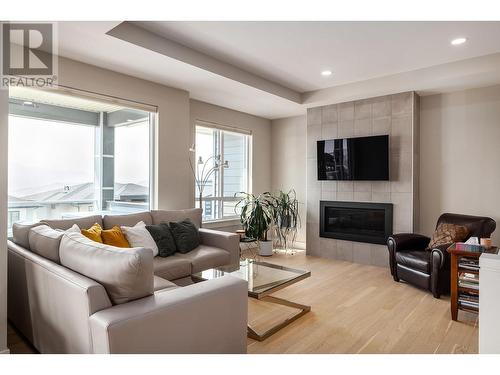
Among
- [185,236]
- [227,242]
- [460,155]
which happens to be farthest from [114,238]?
[460,155]

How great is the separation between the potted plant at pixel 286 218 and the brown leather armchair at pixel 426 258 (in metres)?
2.07

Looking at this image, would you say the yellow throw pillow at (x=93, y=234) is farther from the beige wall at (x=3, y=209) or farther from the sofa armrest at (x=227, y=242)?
the sofa armrest at (x=227, y=242)

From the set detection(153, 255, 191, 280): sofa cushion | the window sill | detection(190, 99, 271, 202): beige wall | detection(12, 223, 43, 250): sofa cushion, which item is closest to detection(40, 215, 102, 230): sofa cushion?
detection(12, 223, 43, 250): sofa cushion

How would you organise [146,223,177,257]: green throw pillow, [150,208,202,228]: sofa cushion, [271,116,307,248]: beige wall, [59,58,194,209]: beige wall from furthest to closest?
[271,116,307,248]: beige wall → [150,208,202,228]: sofa cushion → [59,58,194,209]: beige wall → [146,223,177,257]: green throw pillow

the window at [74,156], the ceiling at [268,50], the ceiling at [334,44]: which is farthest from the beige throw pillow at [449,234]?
the window at [74,156]

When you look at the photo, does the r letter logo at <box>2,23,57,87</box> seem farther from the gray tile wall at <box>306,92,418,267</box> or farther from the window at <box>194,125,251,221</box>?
→ the gray tile wall at <box>306,92,418,267</box>

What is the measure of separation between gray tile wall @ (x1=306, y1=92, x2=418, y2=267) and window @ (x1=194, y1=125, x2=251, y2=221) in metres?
1.32

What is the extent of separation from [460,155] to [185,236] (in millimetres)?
3838

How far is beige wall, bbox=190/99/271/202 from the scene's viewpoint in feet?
17.4

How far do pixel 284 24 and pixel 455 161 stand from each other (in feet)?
10.3

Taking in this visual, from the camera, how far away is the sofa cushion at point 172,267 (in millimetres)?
2910

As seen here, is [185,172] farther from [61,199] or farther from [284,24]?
[284,24]

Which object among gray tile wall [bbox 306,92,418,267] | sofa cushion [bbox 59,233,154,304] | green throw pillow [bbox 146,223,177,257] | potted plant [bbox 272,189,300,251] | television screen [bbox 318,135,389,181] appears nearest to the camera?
sofa cushion [bbox 59,233,154,304]

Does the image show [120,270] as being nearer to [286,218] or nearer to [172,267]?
[172,267]
